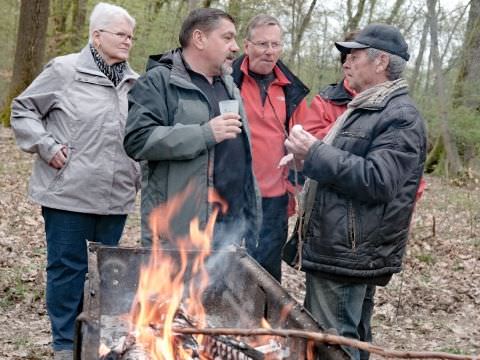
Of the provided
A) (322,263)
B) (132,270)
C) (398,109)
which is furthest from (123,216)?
(398,109)

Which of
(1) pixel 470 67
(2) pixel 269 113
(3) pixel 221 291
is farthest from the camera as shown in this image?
(1) pixel 470 67

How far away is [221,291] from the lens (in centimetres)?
343

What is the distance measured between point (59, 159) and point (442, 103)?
37.1 ft

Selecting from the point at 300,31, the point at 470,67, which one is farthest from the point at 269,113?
the point at 300,31

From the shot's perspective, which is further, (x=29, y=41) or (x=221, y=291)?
(x=29, y=41)

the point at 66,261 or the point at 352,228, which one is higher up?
the point at 352,228

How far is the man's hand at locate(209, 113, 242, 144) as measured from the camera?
137 inches

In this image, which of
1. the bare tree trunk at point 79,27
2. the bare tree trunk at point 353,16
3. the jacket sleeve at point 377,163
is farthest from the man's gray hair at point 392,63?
the bare tree trunk at point 353,16

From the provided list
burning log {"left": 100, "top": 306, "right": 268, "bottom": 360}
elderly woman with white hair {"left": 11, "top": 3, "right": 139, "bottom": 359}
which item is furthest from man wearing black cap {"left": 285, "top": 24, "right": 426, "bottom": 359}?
elderly woman with white hair {"left": 11, "top": 3, "right": 139, "bottom": 359}

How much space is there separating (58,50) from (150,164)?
13.8m

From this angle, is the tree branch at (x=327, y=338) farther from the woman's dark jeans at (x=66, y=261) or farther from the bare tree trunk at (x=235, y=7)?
the bare tree trunk at (x=235, y=7)

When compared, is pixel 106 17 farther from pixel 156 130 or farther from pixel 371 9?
pixel 371 9

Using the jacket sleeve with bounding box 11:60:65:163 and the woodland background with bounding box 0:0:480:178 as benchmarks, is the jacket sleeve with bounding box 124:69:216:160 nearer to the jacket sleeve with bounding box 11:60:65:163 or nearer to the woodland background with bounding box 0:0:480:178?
the jacket sleeve with bounding box 11:60:65:163

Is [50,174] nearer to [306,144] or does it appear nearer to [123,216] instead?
[123,216]
